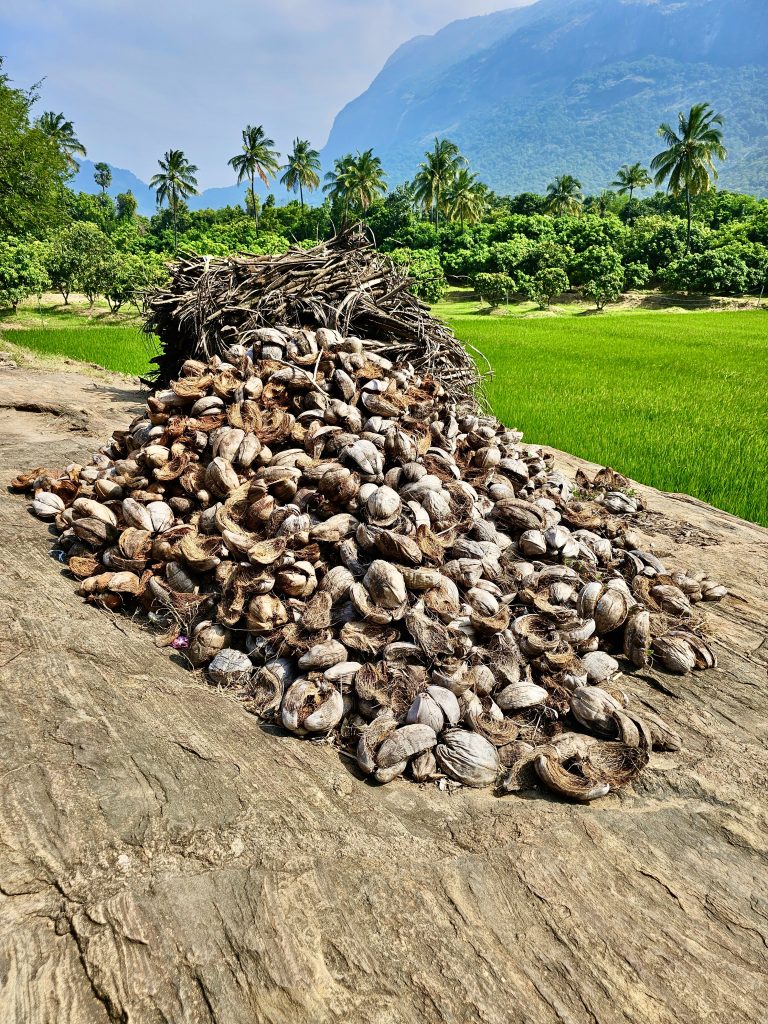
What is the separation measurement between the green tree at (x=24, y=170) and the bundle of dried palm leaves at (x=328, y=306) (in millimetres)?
22282

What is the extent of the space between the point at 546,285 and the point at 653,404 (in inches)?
1329

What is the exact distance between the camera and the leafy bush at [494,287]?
3897 cm

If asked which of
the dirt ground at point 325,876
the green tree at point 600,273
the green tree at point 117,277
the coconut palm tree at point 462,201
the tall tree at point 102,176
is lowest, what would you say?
the dirt ground at point 325,876

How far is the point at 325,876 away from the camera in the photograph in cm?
182

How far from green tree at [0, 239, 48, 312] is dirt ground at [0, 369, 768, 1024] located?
112 feet

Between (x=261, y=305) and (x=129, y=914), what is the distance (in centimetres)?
416

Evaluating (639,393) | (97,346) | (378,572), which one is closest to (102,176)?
(97,346)

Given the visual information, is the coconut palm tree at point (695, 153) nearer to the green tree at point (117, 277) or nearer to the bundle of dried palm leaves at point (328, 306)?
the green tree at point (117, 277)

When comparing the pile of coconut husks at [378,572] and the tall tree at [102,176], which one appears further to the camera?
the tall tree at [102,176]

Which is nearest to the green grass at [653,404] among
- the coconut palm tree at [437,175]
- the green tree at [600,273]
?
the green tree at [600,273]

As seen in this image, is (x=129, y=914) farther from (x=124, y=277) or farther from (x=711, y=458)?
(x=124, y=277)

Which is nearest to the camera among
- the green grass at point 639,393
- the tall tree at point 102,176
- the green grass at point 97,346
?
the green grass at point 639,393

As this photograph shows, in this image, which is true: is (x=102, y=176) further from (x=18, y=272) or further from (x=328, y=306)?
(x=328, y=306)

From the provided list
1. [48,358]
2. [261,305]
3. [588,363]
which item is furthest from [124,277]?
[261,305]
